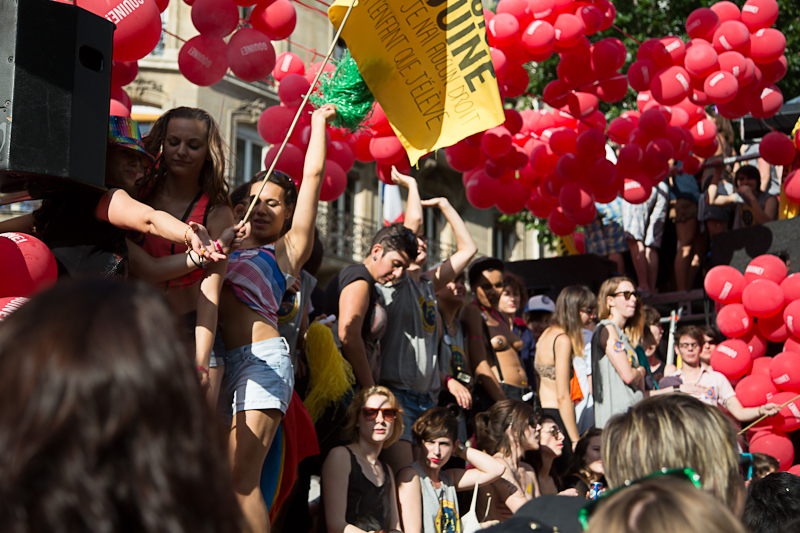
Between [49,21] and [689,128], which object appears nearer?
[49,21]

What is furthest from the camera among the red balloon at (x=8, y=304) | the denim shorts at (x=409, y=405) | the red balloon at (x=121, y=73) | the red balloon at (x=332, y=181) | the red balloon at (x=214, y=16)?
the red balloon at (x=332, y=181)

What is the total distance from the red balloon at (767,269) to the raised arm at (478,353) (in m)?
2.38

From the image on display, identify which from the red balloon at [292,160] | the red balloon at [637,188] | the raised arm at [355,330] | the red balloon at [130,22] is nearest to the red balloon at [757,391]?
the red balloon at [637,188]

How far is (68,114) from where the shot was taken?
2.69 meters

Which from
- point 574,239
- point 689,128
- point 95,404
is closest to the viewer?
point 95,404

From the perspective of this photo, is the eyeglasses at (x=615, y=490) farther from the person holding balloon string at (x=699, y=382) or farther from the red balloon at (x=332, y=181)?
the person holding balloon string at (x=699, y=382)

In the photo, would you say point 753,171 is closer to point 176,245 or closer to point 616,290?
point 616,290

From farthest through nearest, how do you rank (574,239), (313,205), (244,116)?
(244,116) → (574,239) → (313,205)

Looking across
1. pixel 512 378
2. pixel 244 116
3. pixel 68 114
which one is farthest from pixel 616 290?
pixel 244 116

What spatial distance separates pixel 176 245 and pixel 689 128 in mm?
5082

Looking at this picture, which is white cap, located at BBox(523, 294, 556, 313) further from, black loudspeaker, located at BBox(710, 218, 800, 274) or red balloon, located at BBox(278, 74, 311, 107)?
red balloon, located at BBox(278, 74, 311, 107)

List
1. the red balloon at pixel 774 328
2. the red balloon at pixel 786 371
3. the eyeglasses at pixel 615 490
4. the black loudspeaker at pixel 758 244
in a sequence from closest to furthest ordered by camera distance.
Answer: the eyeglasses at pixel 615 490 < the red balloon at pixel 786 371 < the red balloon at pixel 774 328 < the black loudspeaker at pixel 758 244

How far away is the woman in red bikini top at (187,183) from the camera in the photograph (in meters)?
3.12

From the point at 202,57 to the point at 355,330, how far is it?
2.07 m
